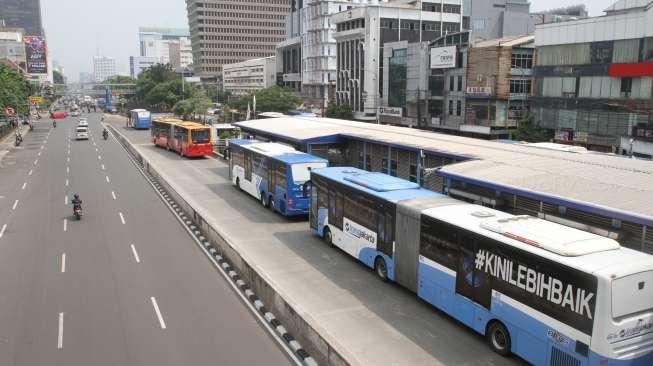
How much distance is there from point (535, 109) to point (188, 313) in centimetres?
4715

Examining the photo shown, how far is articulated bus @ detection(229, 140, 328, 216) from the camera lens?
79.5 feet

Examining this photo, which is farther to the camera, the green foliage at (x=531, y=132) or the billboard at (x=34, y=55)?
the billboard at (x=34, y=55)

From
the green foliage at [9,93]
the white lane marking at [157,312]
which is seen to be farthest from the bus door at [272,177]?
the green foliage at [9,93]

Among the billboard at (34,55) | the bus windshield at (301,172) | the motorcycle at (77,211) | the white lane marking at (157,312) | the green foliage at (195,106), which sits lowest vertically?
the white lane marking at (157,312)

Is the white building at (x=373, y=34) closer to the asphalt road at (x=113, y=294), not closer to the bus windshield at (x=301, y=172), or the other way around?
the asphalt road at (x=113, y=294)

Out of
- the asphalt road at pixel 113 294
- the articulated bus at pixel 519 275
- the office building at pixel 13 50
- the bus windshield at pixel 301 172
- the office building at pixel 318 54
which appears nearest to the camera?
the articulated bus at pixel 519 275

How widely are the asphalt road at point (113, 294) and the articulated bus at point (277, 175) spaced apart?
15.5 ft

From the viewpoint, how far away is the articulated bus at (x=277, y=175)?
24.2 metres

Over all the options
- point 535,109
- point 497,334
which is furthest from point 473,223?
point 535,109

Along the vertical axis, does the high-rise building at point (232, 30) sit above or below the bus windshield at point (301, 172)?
above

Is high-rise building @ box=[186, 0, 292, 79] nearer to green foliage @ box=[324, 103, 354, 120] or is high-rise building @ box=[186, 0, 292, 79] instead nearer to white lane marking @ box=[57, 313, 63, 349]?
green foliage @ box=[324, 103, 354, 120]

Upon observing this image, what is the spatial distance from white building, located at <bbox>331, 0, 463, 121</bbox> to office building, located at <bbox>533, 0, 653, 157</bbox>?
107 feet

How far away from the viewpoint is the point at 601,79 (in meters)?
46.0

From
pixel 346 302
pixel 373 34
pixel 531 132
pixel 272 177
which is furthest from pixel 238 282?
pixel 373 34
